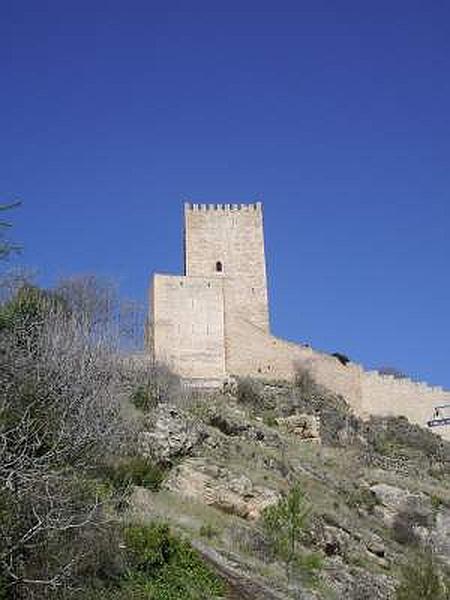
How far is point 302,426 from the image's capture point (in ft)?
125

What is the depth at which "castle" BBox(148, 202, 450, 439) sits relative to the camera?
42.9 meters

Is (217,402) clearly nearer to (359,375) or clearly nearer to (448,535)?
(448,535)

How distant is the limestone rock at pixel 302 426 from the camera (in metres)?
37.7

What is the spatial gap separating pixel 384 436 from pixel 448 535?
1443 cm

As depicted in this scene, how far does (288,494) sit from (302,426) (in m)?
13.8

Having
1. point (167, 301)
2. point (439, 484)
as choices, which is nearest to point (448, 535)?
point (439, 484)

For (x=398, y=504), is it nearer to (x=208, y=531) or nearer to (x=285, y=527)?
(x=285, y=527)

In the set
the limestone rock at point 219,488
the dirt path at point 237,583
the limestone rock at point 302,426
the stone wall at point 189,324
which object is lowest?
the dirt path at point 237,583

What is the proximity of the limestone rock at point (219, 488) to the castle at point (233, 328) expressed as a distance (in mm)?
16902

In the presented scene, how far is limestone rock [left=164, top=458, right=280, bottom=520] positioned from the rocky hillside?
0.10 ft

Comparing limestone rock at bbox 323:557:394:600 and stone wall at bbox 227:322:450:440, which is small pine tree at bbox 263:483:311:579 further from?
stone wall at bbox 227:322:450:440

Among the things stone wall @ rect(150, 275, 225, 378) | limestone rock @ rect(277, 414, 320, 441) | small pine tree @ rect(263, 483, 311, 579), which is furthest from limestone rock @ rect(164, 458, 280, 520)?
stone wall @ rect(150, 275, 225, 378)

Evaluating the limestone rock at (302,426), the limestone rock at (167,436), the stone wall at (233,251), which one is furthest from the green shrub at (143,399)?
the stone wall at (233,251)

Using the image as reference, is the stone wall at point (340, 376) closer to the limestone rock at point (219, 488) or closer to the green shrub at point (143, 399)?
the green shrub at point (143, 399)
